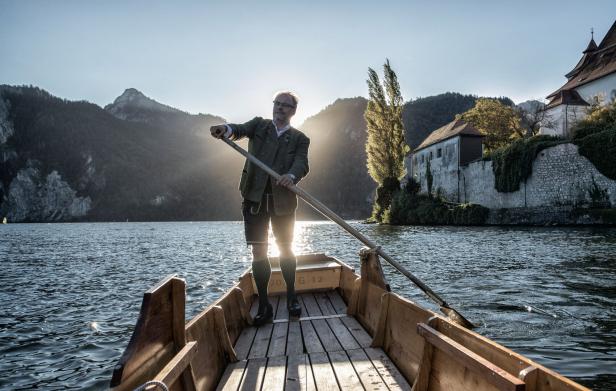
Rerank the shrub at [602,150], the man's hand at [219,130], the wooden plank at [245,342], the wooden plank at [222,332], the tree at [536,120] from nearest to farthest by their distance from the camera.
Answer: the wooden plank at [222,332] < the wooden plank at [245,342] < the man's hand at [219,130] < the shrub at [602,150] < the tree at [536,120]

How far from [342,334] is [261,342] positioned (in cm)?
82

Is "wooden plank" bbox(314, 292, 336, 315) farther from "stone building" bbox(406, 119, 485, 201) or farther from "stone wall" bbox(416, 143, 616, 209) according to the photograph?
"stone building" bbox(406, 119, 485, 201)

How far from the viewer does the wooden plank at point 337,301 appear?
520 centimetres

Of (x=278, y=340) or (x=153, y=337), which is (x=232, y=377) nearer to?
(x=278, y=340)

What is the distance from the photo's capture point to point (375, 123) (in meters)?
43.7

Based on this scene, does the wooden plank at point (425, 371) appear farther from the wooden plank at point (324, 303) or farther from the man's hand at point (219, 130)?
the man's hand at point (219, 130)

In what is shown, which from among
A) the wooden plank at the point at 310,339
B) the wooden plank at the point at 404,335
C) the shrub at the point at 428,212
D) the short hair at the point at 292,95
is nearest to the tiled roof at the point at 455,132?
the shrub at the point at 428,212

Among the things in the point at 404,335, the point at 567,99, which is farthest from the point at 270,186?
the point at 567,99

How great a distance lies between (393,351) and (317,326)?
3.95ft

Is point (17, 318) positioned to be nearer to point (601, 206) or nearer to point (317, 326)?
point (317, 326)

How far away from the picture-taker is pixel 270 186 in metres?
4.36

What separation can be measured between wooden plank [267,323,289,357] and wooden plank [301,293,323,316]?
0.69 m

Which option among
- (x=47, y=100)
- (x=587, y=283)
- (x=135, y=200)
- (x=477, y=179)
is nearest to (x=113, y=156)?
(x=135, y=200)

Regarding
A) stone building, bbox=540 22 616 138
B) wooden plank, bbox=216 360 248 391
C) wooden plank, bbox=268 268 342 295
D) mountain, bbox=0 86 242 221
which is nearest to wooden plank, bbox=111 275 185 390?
wooden plank, bbox=216 360 248 391
